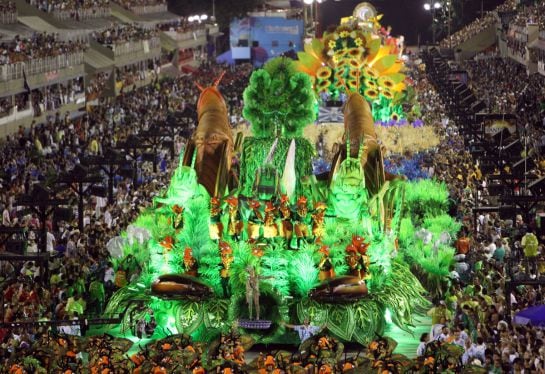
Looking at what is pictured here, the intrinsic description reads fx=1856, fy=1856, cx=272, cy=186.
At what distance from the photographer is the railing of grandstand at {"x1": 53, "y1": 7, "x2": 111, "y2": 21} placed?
79806 millimetres

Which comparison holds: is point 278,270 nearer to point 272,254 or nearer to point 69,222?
point 272,254

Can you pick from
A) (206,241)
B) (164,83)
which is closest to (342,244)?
(206,241)

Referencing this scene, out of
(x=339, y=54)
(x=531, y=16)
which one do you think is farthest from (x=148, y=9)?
(x=339, y=54)

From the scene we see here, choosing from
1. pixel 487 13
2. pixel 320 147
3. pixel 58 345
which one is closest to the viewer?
pixel 58 345

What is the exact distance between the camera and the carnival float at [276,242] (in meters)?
31.4

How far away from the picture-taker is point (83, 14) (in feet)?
278

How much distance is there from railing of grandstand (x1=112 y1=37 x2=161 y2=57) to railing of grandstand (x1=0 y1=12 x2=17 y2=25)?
11.3 meters

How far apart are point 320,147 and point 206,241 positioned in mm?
22314

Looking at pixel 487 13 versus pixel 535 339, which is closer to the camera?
pixel 535 339

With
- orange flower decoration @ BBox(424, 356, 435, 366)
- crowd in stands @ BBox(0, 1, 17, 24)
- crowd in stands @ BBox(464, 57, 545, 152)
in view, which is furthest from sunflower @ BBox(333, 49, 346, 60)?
orange flower decoration @ BBox(424, 356, 435, 366)

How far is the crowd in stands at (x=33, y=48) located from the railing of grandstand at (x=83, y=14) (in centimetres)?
674

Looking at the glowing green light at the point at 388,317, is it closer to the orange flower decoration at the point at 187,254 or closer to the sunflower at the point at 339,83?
the orange flower decoration at the point at 187,254

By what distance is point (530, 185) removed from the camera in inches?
1505

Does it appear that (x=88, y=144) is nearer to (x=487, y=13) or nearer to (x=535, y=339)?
(x=535, y=339)
